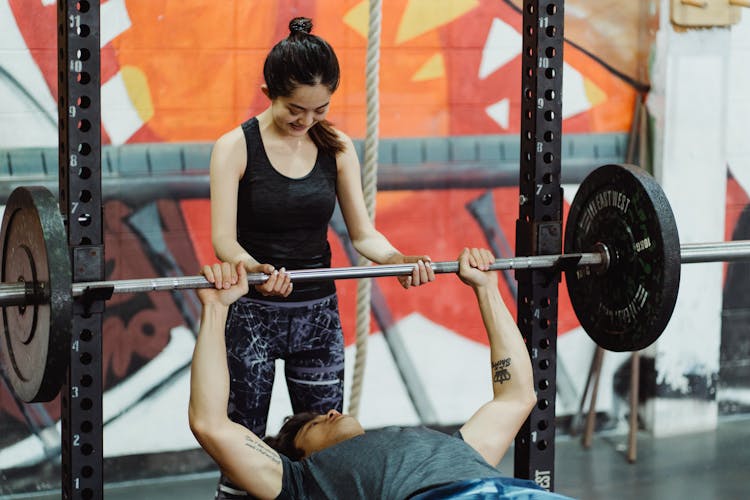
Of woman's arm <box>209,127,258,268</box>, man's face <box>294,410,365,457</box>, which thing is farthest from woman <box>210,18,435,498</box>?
man's face <box>294,410,365,457</box>

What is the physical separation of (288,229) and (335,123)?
1.62 metres

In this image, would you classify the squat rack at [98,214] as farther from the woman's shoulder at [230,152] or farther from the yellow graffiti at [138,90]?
the yellow graffiti at [138,90]

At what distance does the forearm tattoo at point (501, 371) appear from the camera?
8.64ft

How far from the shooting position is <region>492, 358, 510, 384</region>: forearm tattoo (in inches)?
104

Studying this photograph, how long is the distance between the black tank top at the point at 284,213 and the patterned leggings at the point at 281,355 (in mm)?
38

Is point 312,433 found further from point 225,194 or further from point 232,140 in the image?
point 232,140

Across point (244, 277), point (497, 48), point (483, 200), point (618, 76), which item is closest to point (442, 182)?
point (483, 200)

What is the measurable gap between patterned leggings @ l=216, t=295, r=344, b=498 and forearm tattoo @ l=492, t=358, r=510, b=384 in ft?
1.36

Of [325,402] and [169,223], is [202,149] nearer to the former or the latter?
[169,223]

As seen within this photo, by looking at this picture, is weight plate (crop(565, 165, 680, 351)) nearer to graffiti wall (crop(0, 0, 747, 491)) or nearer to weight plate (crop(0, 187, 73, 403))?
weight plate (crop(0, 187, 73, 403))

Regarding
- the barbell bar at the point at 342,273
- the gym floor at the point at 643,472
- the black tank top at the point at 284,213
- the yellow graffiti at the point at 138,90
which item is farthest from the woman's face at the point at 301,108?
the gym floor at the point at 643,472

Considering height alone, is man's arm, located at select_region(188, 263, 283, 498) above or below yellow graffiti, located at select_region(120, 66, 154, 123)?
below

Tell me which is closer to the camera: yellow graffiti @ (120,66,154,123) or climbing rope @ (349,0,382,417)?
climbing rope @ (349,0,382,417)

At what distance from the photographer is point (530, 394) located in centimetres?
263
